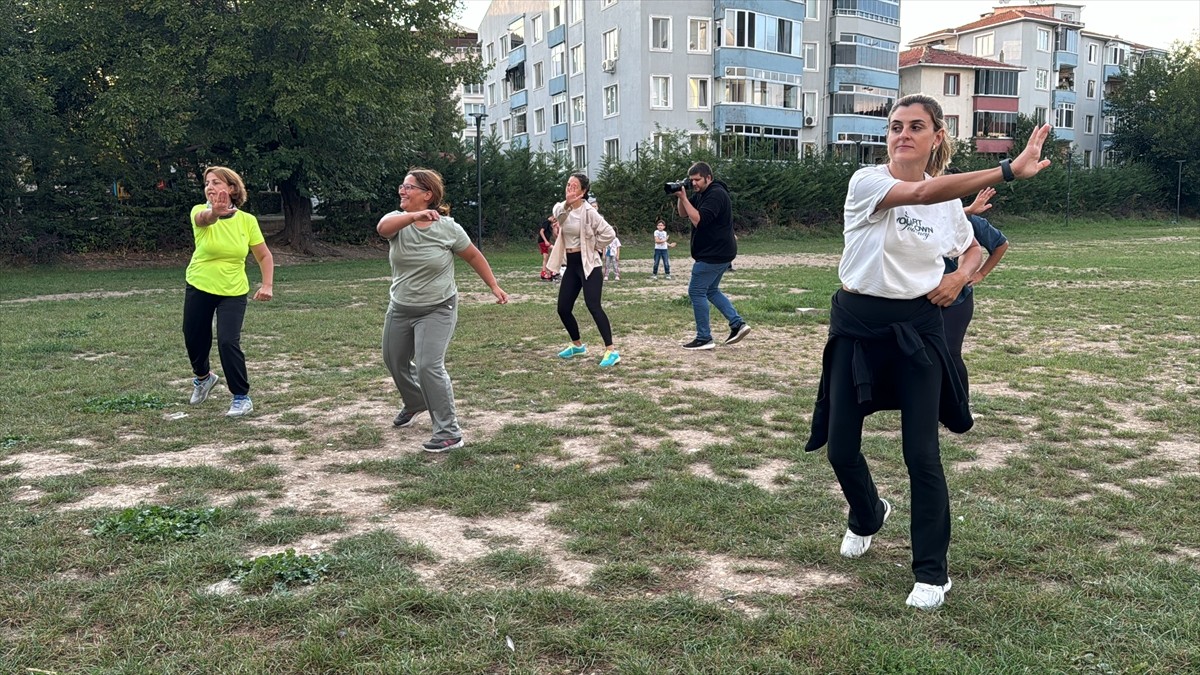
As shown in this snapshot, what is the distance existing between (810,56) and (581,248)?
4746 cm

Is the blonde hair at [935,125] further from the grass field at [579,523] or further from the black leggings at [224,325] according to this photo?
the black leggings at [224,325]

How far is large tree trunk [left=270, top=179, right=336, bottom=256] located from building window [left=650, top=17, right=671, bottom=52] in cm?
2303

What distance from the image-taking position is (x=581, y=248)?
892cm

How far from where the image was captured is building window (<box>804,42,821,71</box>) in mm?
51969

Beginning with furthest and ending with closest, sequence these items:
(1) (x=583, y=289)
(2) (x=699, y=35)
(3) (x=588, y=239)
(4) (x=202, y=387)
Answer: (2) (x=699, y=35) < (1) (x=583, y=289) < (3) (x=588, y=239) < (4) (x=202, y=387)

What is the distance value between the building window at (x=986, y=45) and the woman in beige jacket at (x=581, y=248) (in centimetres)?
7026

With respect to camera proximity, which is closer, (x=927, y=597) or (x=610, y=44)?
(x=927, y=597)

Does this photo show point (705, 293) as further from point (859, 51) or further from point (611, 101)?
point (859, 51)

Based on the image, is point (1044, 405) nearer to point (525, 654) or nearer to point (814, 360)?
point (814, 360)

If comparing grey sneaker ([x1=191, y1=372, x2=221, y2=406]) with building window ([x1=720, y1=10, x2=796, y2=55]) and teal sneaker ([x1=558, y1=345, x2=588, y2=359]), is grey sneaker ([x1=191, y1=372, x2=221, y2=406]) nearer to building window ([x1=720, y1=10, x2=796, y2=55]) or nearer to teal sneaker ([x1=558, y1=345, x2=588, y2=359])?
teal sneaker ([x1=558, y1=345, x2=588, y2=359])

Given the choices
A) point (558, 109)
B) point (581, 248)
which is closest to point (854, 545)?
point (581, 248)

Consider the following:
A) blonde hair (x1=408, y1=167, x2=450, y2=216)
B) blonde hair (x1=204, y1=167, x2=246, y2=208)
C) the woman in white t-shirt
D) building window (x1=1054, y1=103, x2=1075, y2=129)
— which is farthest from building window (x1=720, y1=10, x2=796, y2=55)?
the woman in white t-shirt

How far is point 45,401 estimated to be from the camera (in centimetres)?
747

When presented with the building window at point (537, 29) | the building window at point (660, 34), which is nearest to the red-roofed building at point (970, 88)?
the building window at point (660, 34)
